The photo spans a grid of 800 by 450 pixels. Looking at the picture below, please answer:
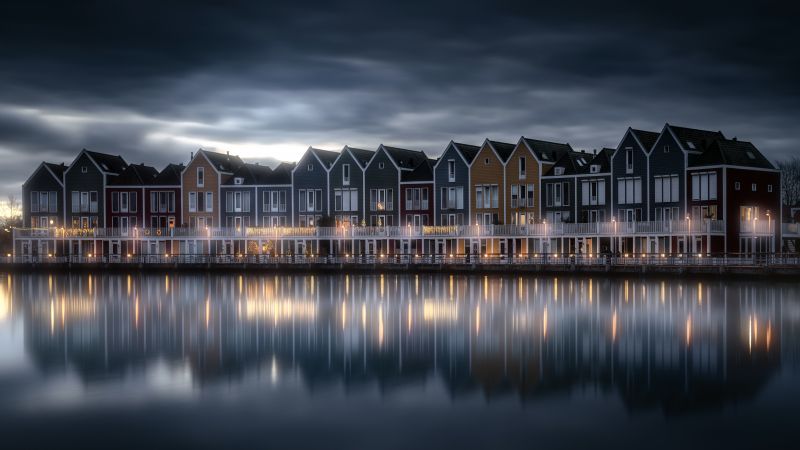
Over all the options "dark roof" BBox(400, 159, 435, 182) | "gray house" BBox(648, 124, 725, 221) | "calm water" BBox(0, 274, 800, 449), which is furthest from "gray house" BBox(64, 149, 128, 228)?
"calm water" BBox(0, 274, 800, 449)

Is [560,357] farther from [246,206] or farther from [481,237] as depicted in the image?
[246,206]

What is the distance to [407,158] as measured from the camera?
8744cm

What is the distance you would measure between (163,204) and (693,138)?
48.2 m

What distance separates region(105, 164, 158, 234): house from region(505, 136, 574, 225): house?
35089 mm

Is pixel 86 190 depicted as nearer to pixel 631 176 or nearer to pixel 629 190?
pixel 629 190

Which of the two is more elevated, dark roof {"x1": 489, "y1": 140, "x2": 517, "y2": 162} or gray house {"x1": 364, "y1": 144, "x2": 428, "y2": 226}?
dark roof {"x1": 489, "y1": 140, "x2": 517, "y2": 162}

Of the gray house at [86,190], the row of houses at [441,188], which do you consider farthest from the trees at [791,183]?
the gray house at [86,190]

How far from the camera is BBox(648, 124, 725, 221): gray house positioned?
69.2 meters

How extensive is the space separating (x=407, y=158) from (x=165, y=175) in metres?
23.8

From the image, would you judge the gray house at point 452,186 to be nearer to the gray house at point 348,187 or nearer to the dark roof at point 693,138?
the gray house at point 348,187

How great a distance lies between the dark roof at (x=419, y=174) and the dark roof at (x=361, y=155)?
3.84 m

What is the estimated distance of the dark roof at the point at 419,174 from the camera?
83.8m

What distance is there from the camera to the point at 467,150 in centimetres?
8344

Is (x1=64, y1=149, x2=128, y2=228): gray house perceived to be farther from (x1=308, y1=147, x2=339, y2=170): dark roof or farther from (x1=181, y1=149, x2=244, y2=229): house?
(x1=308, y1=147, x2=339, y2=170): dark roof
